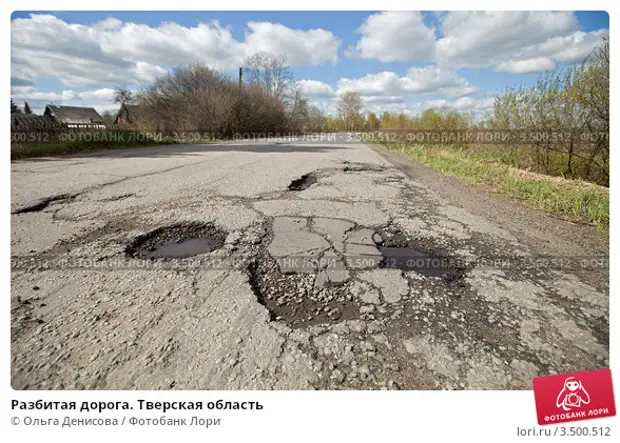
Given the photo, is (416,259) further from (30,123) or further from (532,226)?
(30,123)

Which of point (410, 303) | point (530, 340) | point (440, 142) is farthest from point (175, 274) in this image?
point (440, 142)

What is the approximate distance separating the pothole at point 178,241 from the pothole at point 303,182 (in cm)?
180

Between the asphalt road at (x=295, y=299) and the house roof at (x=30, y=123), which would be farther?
the house roof at (x=30, y=123)

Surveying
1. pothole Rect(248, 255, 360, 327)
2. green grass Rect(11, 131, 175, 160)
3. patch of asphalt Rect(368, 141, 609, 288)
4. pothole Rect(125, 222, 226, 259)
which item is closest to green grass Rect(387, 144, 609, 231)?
patch of asphalt Rect(368, 141, 609, 288)

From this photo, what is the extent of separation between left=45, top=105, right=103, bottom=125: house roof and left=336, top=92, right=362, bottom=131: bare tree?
143ft

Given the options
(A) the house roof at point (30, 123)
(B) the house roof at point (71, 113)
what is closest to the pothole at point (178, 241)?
(A) the house roof at point (30, 123)

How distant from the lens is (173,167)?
5.94 m

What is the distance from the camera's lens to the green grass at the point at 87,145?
7.69 metres

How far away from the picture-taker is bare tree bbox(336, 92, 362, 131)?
198 feet

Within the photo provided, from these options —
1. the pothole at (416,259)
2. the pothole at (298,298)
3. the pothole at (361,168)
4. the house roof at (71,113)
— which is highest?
the house roof at (71,113)

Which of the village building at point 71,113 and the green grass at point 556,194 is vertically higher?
the village building at point 71,113
